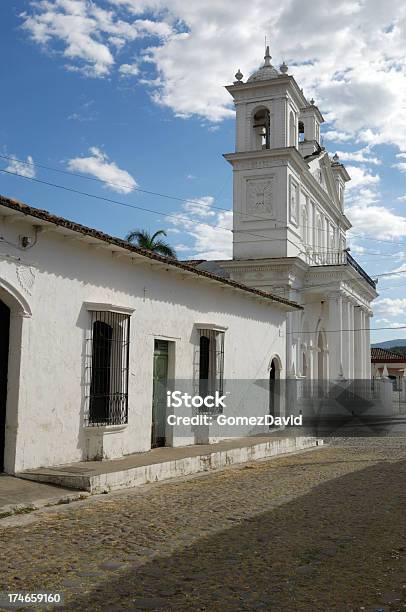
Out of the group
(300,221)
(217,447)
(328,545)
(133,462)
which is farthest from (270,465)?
(300,221)

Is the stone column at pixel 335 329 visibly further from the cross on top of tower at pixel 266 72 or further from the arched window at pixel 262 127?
the cross on top of tower at pixel 266 72

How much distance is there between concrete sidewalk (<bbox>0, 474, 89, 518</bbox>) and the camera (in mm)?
7191

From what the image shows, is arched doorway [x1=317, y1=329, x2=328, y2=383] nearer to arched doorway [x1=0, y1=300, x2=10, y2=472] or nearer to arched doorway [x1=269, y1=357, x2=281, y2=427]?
arched doorway [x1=269, y1=357, x2=281, y2=427]

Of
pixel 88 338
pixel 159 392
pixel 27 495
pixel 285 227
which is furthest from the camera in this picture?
pixel 285 227

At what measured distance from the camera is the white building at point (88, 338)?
8.78m

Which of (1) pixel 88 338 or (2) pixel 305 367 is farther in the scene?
(2) pixel 305 367

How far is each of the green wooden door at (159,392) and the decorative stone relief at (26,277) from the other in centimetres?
377

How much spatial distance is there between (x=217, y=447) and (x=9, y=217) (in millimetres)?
6593

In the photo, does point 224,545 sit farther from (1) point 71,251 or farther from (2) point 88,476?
(1) point 71,251

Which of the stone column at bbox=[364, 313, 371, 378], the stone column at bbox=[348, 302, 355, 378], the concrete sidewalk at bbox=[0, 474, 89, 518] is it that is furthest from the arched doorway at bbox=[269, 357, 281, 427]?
the stone column at bbox=[364, 313, 371, 378]

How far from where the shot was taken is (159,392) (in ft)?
41.2

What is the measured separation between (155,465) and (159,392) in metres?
2.70

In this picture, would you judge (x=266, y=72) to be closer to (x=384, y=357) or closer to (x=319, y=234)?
(x=319, y=234)

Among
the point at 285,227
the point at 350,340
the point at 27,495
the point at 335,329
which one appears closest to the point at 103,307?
the point at 27,495
